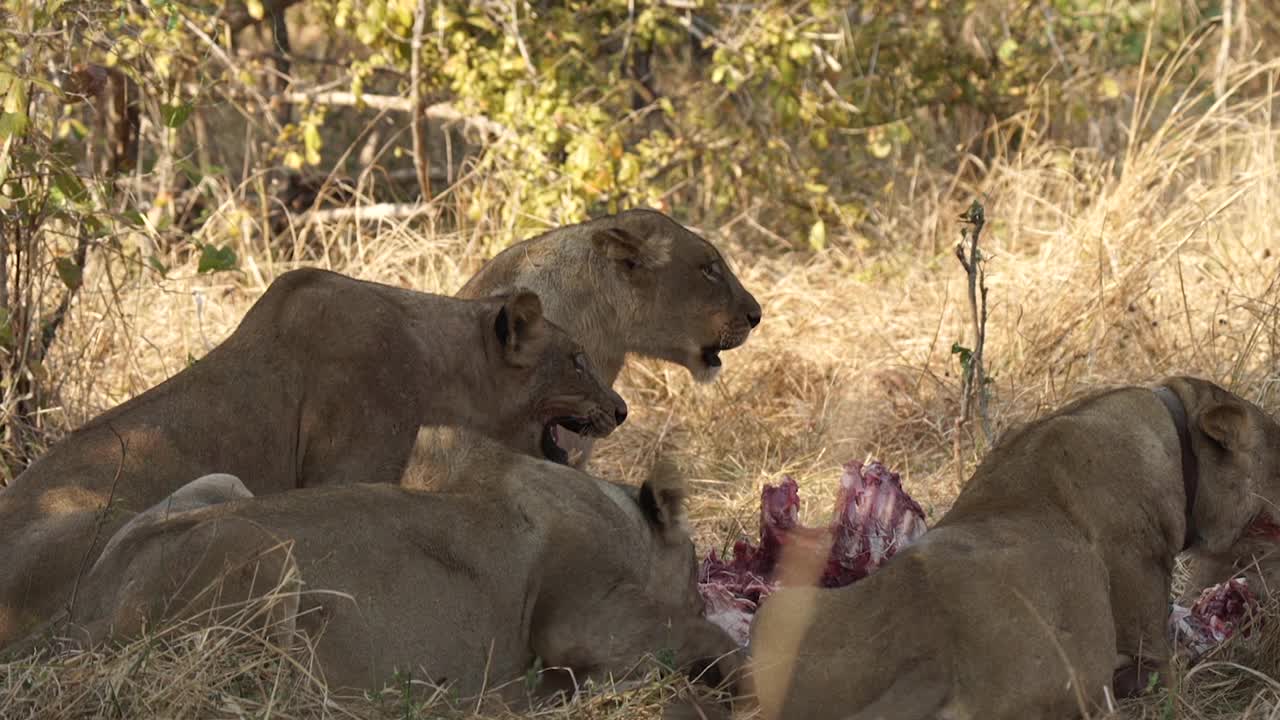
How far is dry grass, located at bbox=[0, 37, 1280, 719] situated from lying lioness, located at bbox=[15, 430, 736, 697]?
1.77 m

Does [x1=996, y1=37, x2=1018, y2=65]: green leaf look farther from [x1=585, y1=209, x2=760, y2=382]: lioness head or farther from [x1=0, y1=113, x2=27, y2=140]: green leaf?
[x1=0, y1=113, x2=27, y2=140]: green leaf

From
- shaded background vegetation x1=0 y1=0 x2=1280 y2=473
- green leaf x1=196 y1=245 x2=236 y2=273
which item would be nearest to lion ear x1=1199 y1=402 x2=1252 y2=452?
green leaf x1=196 y1=245 x2=236 y2=273

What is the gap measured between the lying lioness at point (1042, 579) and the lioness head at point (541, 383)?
1.61 m

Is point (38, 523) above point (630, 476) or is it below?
above

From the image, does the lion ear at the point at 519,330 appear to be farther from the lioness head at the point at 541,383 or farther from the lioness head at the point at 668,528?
the lioness head at the point at 668,528

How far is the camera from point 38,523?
4.85m

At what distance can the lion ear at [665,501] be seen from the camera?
15.8ft

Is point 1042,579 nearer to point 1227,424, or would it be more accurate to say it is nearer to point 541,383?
point 1227,424

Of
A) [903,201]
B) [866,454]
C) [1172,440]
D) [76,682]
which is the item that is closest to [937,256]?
[903,201]

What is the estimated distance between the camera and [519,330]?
18.9ft

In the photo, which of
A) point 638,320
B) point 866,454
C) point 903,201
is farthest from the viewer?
point 903,201

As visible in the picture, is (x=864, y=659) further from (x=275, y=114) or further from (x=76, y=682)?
(x=275, y=114)

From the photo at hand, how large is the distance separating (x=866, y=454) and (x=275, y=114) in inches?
215

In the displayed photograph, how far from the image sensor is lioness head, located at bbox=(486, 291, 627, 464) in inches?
227
